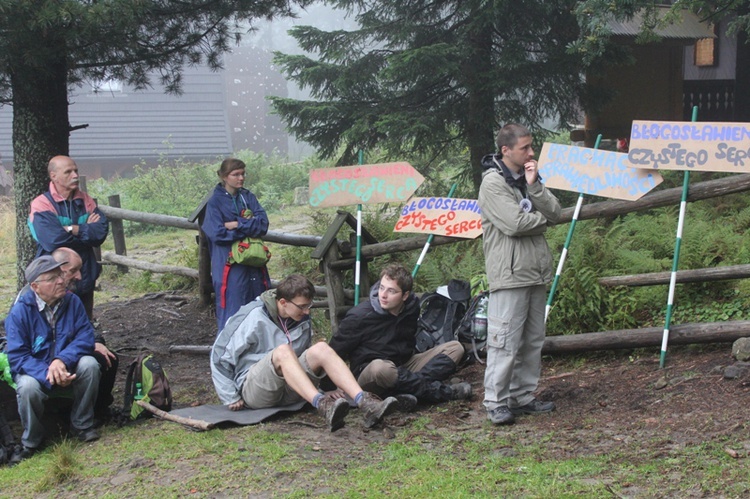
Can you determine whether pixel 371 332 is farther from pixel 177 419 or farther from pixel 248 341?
pixel 177 419

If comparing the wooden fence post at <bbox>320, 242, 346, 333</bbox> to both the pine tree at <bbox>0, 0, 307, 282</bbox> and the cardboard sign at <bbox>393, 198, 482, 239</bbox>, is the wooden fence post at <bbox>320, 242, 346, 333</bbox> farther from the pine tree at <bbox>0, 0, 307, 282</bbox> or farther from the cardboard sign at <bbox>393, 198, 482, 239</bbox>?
the pine tree at <bbox>0, 0, 307, 282</bbox>

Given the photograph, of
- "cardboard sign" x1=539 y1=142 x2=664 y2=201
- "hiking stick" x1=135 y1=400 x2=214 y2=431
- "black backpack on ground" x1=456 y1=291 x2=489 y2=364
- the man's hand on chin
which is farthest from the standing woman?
"cardboard sign" x1=539 y1=142 x2=664 y2=201

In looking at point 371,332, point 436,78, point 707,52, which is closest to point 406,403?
point 371,332

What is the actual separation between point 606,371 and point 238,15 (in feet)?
15.0

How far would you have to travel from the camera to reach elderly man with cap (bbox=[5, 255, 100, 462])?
17.1 ft

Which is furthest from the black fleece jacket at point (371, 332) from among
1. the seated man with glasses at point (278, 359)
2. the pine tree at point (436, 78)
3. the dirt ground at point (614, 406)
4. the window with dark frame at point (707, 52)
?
the window with dark frame at point (707, 52)

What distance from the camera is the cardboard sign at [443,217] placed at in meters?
6.80

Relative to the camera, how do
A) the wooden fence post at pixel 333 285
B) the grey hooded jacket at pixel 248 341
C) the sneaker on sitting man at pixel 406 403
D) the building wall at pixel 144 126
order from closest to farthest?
the sneaker on sitting man at pixel 406 403
the grey hooded jacket at pixel 248 341
the wooden fence post at pixel 333 285
the building wall at pixel 144 126

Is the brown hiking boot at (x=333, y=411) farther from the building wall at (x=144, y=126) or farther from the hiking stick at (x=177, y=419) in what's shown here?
the building wall at (x=144, y=126)

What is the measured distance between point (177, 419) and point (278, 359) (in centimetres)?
79

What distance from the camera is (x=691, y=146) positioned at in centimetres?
593

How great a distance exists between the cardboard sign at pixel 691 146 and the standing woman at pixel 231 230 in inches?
119

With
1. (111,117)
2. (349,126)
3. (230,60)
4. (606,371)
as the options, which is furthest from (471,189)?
(230,60)

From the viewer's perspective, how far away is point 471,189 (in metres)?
10.4
